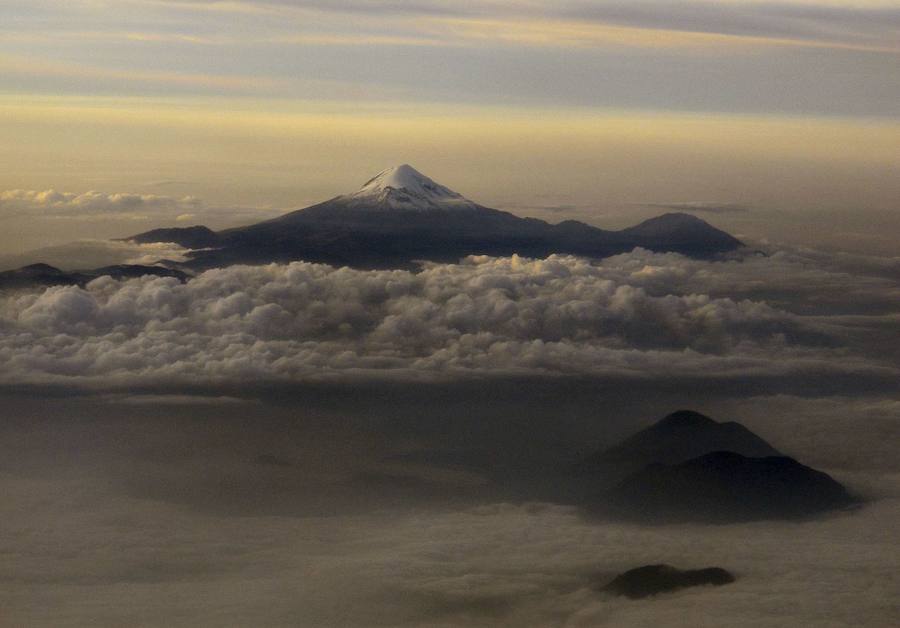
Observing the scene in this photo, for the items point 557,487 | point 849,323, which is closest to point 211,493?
point 557,487

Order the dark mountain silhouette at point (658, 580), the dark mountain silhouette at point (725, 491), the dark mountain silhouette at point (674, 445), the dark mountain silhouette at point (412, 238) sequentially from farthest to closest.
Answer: the dark mountain silhouette at point (412, 238) < the dark mountain silhouette at point (674, 445) < the dark mountain silhouette at point (725, 491) < the dark mountain silhouette at point (658, 580)

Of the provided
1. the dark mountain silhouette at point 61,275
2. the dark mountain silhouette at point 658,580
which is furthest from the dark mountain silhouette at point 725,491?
the dark mountain silhouette at point 61,275

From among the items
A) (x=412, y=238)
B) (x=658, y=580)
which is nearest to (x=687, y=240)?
(x=412, y=238)

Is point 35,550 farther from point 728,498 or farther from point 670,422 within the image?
point 670,422

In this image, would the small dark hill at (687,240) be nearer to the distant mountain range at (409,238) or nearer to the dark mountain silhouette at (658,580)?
the distant mountain range at (409,238)

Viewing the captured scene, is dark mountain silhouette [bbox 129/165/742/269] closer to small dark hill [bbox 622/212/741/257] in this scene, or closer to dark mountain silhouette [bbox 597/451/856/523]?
small dark hill [bbox 622/212/741/257]

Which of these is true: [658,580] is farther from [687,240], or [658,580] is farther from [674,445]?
[687,240]
